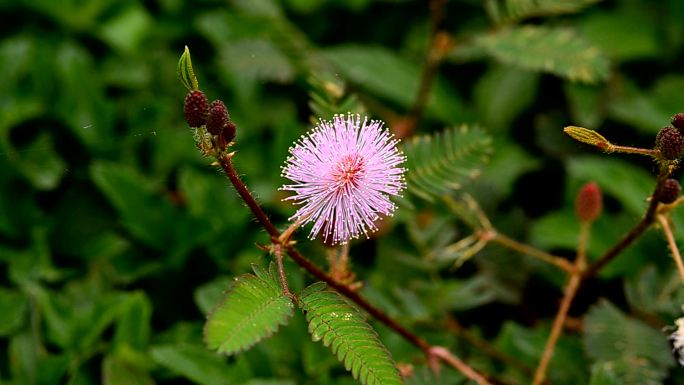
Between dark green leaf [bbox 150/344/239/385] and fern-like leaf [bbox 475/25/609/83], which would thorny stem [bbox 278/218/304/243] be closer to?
dark green leaf [bbox 150/344/239/385]

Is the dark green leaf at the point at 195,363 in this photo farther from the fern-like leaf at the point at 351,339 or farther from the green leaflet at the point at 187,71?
the green leaflet at the point at 187,71

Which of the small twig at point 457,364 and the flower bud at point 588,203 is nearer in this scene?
the small twig at point 457,364

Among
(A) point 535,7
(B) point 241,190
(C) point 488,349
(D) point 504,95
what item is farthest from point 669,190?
(D) point 504,95

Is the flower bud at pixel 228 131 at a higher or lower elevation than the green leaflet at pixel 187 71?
lower

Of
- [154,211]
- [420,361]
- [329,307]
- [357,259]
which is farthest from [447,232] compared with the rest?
[329,307]

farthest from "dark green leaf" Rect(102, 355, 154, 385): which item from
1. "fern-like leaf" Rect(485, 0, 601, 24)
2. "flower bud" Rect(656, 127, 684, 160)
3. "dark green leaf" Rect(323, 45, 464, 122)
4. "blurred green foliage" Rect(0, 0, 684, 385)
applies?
"fern-like leaf" Rect(485, 0, 601, 24)

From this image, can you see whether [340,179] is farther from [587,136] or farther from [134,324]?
[134,324]

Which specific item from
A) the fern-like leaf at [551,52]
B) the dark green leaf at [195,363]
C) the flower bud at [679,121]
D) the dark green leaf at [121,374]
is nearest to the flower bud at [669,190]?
the flower bud at [679,121]
